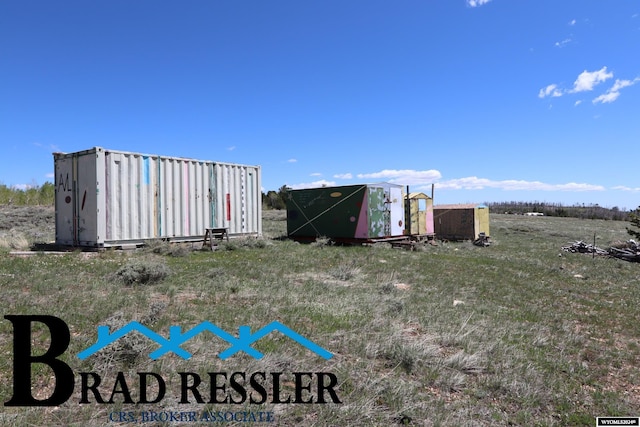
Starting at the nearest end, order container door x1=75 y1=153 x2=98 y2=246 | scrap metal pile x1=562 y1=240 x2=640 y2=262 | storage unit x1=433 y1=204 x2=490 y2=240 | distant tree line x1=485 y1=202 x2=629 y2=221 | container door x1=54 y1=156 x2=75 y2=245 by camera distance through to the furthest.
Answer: container door x1=75 y1=153 x2=98 y2=246, container door x1=54 y1=156 x2=75 y2=245, scrap metal pile x1=562 y1=240 x2=640 y2=262, storage unit x1=433 y1=204 x2=490 y2=240, distant tree line x1=485 y1=202 x2=629 y2=221

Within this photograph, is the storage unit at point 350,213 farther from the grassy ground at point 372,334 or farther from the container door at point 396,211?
the grassy ground at point 372,334

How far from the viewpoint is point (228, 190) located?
1473cm

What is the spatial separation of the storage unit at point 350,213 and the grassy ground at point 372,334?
6.24 metres

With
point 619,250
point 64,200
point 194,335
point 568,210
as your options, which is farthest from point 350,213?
point 568,210

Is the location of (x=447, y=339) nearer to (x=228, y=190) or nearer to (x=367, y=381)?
(x=367, y=381)

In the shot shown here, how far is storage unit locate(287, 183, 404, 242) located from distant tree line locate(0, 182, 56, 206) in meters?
20.1

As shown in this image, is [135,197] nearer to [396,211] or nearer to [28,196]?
[396,211]

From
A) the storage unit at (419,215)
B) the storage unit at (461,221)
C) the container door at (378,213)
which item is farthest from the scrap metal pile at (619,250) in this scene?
the container door at (378,213)

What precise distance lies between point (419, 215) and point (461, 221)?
399cm

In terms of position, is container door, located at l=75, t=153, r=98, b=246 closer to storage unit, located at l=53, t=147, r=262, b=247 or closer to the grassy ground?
storage unit, located at l=53, t=147, r=262, b=247

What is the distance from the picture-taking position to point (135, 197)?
11938 millimetres

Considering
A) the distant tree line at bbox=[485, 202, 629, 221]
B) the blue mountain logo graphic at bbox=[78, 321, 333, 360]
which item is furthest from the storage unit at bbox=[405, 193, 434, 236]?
the distant tree line at bbox=[485, 202, 629, 221]

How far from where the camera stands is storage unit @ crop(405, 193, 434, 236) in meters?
18.5

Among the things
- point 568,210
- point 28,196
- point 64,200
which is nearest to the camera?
point 64,200
